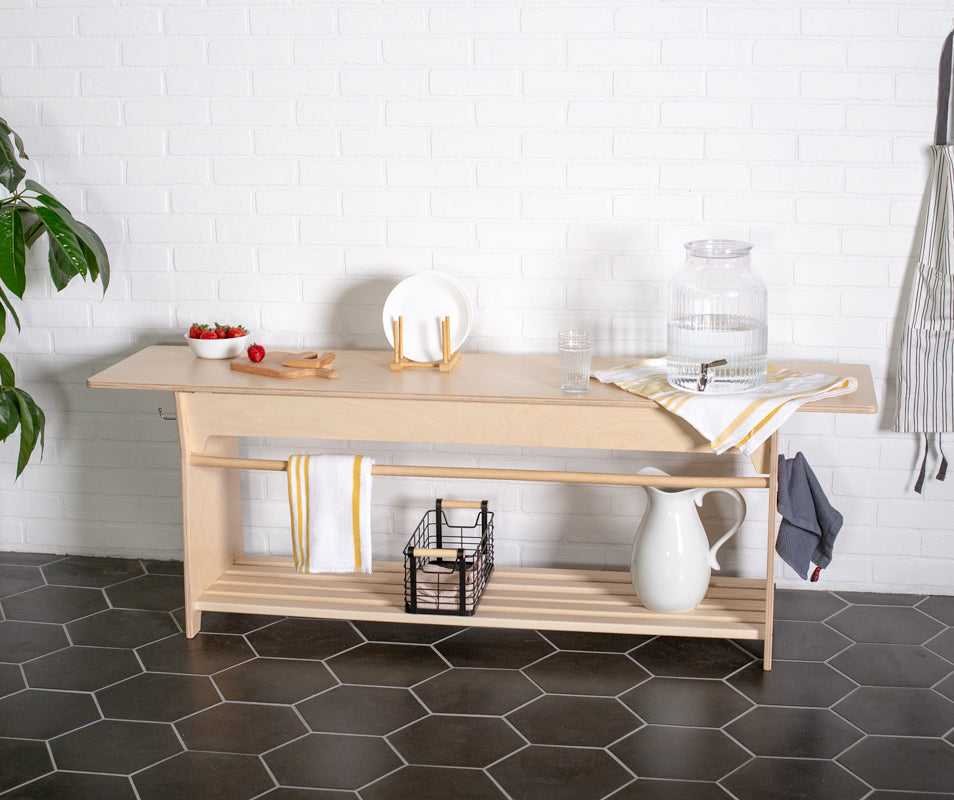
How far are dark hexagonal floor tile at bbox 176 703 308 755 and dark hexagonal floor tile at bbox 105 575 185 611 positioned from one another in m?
0.66

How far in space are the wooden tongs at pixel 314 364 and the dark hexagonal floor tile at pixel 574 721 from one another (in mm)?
984

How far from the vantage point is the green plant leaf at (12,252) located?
2.87 m

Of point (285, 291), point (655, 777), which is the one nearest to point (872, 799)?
point (655, 777)

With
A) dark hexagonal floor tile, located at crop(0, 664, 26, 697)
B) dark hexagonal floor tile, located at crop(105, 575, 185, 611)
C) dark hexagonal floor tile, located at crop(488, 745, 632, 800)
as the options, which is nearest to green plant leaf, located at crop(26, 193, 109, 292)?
dark hexagonal floor tile, located at crop(105, 575, 185, 611)

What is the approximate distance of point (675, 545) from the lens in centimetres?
289

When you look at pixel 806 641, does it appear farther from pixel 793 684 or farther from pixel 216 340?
pixel 216 340

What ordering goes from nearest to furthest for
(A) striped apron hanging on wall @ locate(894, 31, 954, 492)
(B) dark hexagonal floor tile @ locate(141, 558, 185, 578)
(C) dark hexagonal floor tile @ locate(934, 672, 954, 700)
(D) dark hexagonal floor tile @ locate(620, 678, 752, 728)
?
(D) dark hexagonal floor tile @ locate(620, 678, 752, 728), (C) dark hexagonal floor tile @ locate(934, 672, 954, 700), (A) striped apron hanging on wall @ locate(894, 31, 954, 492), (B) dark hexagonal floor tile @ locate(141, 558, 185, 578)

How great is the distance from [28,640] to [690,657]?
5.88 feet

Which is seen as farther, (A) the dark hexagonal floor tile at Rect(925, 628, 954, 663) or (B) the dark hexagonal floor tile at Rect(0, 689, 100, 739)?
(A) the dark hexagonal floor tile at Rect(925, 628, 954, 663)

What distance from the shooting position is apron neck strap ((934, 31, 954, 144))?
115 inches

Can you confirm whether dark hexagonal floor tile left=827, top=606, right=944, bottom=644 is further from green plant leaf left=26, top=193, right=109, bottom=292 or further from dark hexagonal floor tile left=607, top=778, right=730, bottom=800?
green plant leaf left=26, top=193, right=109, bottom=292

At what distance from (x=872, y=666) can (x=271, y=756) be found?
1539mm

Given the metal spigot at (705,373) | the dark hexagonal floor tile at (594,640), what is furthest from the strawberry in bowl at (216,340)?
the metal spigot at (705,373)

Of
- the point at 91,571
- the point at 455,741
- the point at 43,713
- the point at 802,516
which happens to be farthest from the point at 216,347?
the point at 802,516
